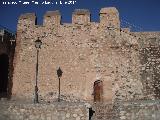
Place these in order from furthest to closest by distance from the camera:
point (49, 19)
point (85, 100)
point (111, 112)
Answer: point (49, 19) < point (85, 100) < point (111, 112)

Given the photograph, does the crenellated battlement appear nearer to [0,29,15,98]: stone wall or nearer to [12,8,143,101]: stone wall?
[12,8,143,101]: stone wall

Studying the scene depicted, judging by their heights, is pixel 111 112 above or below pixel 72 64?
below

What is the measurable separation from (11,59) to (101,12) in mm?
7329

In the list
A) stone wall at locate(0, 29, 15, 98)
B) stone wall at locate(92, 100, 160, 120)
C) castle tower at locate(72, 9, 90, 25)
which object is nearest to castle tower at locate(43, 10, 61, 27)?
castle tower at locate(72, 9, 90, 25)

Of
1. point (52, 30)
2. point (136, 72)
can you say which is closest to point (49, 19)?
point (52, 30)

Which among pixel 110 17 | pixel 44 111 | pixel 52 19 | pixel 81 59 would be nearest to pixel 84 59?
pixel 81 59

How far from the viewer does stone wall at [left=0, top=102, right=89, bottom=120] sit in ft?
44.4

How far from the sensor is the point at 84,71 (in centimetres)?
1875

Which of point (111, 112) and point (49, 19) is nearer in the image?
point (111, 112)

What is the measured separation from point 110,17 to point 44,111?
865 cm

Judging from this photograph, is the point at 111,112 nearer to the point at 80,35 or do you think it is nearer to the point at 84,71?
the point at 84,71

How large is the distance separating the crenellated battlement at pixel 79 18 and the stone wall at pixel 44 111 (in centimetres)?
730

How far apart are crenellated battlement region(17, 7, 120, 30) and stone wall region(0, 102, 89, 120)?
730cm

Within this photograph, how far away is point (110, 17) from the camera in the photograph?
19.1m
